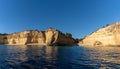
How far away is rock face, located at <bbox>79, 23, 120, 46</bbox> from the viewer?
306 feet

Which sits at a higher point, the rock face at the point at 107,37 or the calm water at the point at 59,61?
the rock face at the point at 107,37

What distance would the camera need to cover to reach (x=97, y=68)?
Result: 2345cm

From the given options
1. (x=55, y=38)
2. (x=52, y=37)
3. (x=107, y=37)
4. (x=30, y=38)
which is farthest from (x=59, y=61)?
(x=30, y=38)

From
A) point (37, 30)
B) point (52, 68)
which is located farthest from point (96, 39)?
point (52, 68)

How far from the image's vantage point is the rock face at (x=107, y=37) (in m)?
93.3

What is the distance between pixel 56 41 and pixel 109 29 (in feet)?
122

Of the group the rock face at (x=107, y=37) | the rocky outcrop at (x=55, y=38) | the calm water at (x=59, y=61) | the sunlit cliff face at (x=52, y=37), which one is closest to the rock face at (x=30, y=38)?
the rocky outcrop at (x=55, y=38)

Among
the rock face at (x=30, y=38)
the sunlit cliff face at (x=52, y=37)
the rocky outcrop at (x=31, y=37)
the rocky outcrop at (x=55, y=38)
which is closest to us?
the rocky outcrop at (x=55, y=38)

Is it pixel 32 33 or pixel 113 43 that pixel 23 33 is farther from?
pixel 113 43

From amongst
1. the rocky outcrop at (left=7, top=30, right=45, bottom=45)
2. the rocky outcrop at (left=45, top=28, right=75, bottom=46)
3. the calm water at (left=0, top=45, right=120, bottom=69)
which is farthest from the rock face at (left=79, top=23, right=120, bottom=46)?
the rocky outcrop at (left=7, top=30, right=45, bottom=45)

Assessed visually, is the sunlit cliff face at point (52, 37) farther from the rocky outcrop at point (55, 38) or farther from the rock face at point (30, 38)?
the rock face at point (30, 38)

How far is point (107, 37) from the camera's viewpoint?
101 m

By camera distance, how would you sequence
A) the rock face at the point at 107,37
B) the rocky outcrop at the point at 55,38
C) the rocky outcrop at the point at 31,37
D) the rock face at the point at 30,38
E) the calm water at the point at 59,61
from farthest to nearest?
the rocky outcrop at the point at 31,37 → the rock face at the point at 30,38 → the rocky outcrop at the point at 55,38 → the rock face at the point at 107,37 → the calm water at the point at 59,61

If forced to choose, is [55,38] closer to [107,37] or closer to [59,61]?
[107,37]
